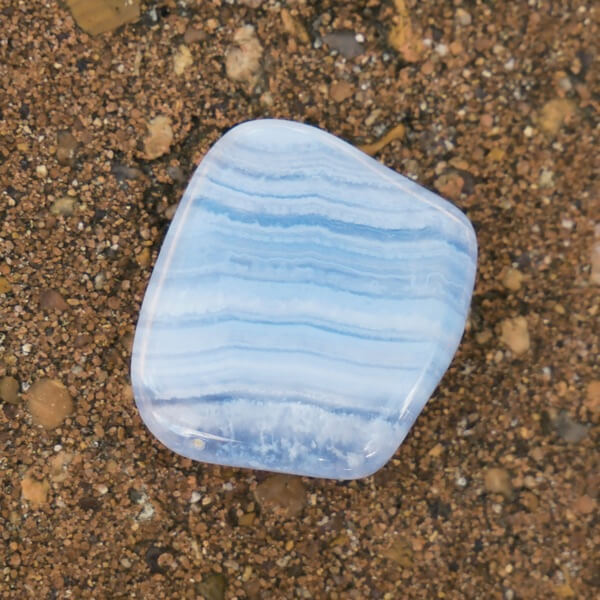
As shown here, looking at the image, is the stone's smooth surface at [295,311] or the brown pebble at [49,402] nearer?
the stone's smooth surface at [295,311]

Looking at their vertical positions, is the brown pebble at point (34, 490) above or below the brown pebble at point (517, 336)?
below

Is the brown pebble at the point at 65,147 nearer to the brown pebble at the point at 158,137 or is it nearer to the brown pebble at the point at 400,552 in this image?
the brown pebble at the point at 158,137

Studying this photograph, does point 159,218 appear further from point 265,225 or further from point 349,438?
point 349,438

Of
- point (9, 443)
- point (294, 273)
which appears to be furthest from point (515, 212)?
point (9, 443)

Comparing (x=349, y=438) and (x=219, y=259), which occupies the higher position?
(x=219, y=259)

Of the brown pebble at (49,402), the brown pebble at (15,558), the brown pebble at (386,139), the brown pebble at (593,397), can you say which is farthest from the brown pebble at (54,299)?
the brown pebble at (593,397)

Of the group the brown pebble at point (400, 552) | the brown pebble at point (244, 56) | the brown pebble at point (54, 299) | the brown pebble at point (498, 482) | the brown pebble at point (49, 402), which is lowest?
the brown pebble at point (400, 552)
